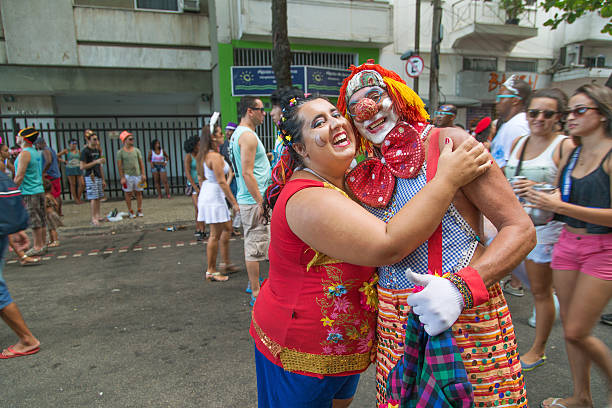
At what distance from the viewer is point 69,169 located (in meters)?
11.3

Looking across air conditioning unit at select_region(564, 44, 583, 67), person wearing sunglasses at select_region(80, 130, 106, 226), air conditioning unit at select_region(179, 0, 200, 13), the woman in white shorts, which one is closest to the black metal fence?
person wearing sunglasses at select_region(80, 130, 106, 226)

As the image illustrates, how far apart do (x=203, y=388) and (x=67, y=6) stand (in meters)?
14.0

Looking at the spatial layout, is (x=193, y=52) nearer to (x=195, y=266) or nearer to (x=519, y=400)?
(x=195, y=266)

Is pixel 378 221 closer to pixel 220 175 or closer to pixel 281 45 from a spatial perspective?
pixel 220 175

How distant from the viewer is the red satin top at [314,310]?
1552 mm

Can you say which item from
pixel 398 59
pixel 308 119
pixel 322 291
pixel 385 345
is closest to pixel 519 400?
pixel 385 345

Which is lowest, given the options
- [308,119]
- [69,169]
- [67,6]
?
[69,169]

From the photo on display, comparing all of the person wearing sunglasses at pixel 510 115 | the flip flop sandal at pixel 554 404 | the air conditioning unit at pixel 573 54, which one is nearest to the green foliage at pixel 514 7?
the air conditioning unit at pixel 573 54

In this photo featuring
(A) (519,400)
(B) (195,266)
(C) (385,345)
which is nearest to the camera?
(A) (519,400)

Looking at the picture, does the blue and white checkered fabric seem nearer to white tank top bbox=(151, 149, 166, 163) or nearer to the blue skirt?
the blue skirt

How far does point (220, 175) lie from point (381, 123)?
3.70 meters

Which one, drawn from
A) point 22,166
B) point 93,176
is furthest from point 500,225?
point 93,176

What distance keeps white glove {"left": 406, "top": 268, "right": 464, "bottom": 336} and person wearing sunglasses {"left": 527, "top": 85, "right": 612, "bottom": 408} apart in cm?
150

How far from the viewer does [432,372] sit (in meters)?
1.23
